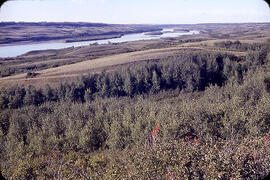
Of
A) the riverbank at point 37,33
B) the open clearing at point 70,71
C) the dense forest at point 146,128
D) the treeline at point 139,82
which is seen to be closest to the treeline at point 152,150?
the dense forest at point 146,128

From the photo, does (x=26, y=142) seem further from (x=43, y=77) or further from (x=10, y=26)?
(x=10, y=26)

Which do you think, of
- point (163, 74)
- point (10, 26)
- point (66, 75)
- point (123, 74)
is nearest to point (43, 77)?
point (66, 75)

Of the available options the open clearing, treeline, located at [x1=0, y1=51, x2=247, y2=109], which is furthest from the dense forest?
the open clearing

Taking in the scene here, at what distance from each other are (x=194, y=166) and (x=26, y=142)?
815 inches

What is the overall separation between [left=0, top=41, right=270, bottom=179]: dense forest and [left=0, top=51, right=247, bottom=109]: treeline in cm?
19

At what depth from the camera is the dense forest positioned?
22.6 ft

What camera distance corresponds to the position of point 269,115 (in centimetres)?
1579

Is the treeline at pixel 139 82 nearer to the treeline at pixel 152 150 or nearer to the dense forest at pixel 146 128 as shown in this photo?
the dense forest at pixel 146 128

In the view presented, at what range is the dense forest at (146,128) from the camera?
690 centimetres

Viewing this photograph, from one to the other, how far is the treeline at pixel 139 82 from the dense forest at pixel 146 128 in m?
0.19

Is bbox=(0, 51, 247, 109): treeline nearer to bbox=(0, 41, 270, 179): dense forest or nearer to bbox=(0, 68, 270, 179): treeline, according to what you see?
bbox=(0, 41, 270, 179): dense forest

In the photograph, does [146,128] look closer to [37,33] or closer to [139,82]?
[139,82]

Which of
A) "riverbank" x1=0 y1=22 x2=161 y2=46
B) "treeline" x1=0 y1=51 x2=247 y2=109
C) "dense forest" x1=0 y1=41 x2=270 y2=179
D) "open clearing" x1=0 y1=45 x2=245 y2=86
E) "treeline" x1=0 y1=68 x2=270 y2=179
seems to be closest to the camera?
"treeline" x1=0 y1=68 x2=270 y2=179


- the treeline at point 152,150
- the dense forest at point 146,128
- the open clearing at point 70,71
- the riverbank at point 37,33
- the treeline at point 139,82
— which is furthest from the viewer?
the riverbank at point 37,33
